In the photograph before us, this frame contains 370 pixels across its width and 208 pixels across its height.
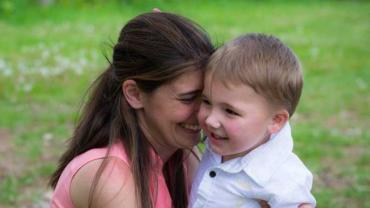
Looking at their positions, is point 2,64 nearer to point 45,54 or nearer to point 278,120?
point 45,54

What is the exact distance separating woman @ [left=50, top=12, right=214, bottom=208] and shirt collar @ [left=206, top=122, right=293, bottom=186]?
0.67 feet

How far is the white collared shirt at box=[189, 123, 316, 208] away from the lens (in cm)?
246

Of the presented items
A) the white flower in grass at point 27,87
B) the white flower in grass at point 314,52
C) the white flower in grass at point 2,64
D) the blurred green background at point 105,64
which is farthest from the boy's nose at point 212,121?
the white flower in grass at point 314,52

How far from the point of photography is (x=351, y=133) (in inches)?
240

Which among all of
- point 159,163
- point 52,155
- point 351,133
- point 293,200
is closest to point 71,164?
point 159,163

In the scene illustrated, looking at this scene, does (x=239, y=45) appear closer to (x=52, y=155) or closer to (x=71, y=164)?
(x=71, y=164)

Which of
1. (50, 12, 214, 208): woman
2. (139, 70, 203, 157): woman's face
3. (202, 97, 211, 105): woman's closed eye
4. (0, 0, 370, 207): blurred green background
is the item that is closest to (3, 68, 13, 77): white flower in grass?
(0, 0, 370, 207): blurred green background

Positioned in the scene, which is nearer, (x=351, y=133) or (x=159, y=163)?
(x=159, y=163)

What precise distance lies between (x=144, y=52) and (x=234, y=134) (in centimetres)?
44

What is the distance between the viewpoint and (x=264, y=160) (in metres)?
2.55

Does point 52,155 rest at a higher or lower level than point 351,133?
higher

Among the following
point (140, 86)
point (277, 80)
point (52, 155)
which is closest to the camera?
point (277, 80)

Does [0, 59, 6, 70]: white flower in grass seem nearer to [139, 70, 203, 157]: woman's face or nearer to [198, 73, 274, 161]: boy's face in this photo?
[139, 70, 203, 157]: woman's face

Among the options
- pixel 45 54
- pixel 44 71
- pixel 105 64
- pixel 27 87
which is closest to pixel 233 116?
pixel 27 87
